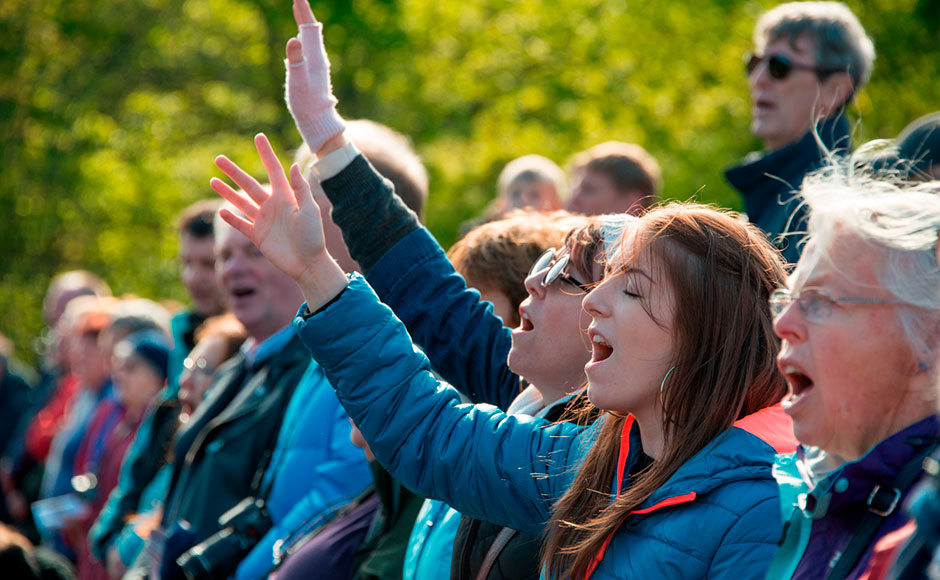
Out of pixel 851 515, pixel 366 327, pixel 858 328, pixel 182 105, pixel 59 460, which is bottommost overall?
pixel 59 460

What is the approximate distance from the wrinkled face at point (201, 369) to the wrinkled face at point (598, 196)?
194cm

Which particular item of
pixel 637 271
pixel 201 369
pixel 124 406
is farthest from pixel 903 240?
pixel 124 406

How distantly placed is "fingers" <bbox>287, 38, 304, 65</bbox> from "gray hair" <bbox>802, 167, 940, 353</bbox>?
1.48 meters

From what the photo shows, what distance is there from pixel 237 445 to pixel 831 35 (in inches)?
110

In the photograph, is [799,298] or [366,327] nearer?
[799,298]

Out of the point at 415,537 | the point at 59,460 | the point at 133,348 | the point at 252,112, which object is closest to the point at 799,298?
the point at 415,537

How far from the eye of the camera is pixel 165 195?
15320 mm

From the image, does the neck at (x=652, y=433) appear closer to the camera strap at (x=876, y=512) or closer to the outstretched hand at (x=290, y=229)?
the camera strap at (x=876, y=512)

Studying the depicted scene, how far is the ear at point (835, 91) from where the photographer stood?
4248mm

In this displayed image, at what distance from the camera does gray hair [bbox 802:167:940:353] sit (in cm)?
184

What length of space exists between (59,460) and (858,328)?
6.87m

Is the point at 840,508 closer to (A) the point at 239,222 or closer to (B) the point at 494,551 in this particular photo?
(B) the point at 494,551

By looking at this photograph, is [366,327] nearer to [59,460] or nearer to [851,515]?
[851,515]

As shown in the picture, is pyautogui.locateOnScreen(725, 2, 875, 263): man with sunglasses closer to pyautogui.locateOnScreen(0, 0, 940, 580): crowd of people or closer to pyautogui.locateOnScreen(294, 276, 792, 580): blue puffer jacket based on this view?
pyautogui.locateOnScreen(0, 0, 940, 580): crowd of people
